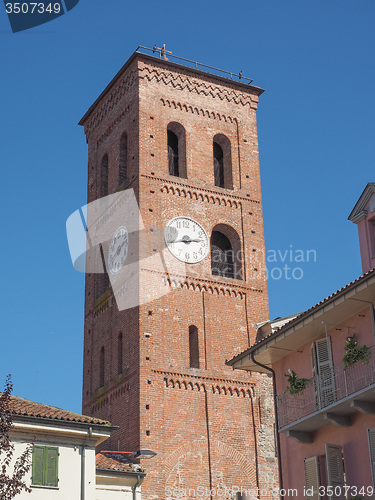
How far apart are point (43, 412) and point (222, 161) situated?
60.7 ft

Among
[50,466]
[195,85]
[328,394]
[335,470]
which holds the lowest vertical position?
[335,470]

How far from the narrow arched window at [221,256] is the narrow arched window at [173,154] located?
3.03 m

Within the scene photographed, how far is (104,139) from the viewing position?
3856cm

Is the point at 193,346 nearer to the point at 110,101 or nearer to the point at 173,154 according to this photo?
the point at 173,154

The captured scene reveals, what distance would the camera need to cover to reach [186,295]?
32.3 meters

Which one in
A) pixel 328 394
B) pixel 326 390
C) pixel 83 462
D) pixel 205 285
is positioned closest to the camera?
pixel 328 394

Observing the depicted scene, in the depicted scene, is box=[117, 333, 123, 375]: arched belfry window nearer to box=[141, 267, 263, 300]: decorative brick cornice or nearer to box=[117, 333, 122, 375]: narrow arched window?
box=[117, 333, 122, 375]: narrow arched window

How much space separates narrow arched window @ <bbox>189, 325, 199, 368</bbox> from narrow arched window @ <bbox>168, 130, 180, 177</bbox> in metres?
7.03

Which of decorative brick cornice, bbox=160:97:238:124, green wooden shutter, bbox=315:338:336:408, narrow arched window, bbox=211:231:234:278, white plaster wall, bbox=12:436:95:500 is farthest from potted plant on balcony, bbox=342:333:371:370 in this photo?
decorative brick cornice, bbox=160:97:238:124

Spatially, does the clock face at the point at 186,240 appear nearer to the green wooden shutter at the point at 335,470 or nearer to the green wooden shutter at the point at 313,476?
the green wooden shutter at the point at 313,476

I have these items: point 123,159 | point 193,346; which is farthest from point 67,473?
point 123,159

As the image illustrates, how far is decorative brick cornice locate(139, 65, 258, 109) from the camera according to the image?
35.9 m

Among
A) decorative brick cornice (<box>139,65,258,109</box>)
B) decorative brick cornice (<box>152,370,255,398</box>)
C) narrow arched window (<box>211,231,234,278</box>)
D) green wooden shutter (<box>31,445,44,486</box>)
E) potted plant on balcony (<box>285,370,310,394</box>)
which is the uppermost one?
decorative brick cornice (<box>139,65,258,109</box>)

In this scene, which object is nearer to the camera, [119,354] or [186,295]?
[186,295]
